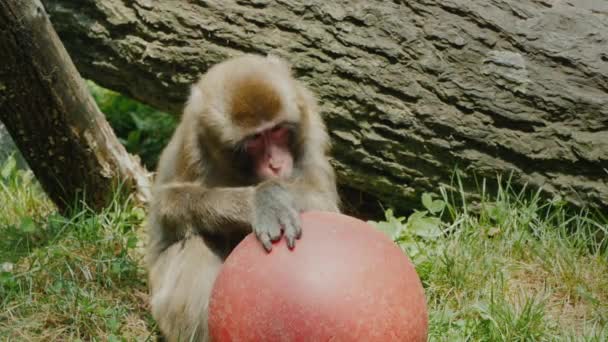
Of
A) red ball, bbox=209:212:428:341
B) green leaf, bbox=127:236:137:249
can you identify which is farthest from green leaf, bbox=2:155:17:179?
red ball, bbox=209:212:428:341

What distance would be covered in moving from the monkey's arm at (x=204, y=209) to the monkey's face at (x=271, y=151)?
0.14 m

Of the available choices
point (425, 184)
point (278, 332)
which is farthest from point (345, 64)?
point (278, 332)

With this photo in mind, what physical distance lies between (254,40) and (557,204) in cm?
243

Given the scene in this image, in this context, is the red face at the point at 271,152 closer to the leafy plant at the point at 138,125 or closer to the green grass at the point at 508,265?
the green grass at the point at 508,265

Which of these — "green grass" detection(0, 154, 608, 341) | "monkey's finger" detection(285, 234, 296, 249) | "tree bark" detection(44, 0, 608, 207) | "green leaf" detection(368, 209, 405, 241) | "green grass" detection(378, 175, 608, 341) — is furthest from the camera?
"green leaf" detection(368, 209, 405, 241)

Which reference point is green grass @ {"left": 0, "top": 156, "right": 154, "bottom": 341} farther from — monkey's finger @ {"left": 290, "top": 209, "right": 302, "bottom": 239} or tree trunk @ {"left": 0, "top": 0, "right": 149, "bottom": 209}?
monkey's finger @ {"left": 290, "top": 209, "right": 302, "bottom": 239}

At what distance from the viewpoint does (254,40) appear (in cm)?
631

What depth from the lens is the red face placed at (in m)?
4.64

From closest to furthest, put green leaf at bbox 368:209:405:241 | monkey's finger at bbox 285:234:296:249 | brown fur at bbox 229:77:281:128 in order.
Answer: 1. monkey's finger at bbox 285:234:296:249
2. brown fur at bbox 229:77:281:128
3. green leaf at bbox 368:209:405:241

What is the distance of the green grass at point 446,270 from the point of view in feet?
17.1

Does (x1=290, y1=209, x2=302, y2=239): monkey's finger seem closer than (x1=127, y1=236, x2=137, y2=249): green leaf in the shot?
Yes

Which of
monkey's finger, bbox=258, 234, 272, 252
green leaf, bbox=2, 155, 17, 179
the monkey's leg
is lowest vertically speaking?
green leaf, bbox=2, 155, 17, 179

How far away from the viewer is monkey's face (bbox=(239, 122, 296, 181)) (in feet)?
→ 15.2

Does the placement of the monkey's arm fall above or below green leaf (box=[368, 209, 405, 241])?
above
